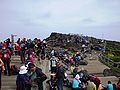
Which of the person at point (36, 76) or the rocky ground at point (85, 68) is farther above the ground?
the person at point (36, 76)

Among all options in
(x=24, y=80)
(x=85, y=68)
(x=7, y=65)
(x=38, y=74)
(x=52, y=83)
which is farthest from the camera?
(x=85, y=68)

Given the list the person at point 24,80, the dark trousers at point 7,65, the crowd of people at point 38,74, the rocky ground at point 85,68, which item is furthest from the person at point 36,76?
the dark trousers at point 7,65

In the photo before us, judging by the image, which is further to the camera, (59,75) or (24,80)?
(59,75)

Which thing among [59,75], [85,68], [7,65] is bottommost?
[85,68]

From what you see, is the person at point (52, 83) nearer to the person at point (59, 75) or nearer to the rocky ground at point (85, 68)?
the rocky ground at point (85, 68)

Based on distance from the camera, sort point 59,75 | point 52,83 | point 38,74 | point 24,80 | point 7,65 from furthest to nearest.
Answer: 1. point 7,65
2. point 52,83
3. point 59,75
4. point 24,80
5. point 38,74

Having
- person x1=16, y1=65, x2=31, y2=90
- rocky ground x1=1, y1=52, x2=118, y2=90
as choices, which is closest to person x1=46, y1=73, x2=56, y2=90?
rocky ground x1=1, y1=52, x2=118, y2=90

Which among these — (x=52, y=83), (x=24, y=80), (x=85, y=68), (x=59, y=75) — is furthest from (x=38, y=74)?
(x=85, y=68)

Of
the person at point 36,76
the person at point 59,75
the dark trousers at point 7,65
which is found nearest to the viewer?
the person at point 36,76

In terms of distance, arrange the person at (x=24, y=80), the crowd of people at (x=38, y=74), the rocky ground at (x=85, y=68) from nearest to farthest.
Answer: the crowd of people at (x=38, y=74)
the person at (x=24, y=80)
the rocky ground at (x=85, y=68)

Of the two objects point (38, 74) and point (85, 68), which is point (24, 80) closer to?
point (38, 74)

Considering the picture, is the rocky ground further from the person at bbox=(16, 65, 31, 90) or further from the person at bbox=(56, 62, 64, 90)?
the person at bbox=(16, 65, 31, 90)

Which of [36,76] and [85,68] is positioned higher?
[36,76]

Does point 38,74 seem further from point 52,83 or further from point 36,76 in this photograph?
point 52,83
